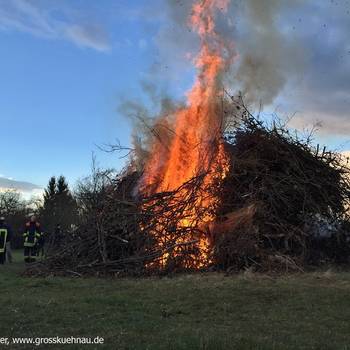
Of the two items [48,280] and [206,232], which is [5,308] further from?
[206,232]

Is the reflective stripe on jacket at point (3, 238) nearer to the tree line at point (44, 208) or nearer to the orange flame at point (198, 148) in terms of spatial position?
the orange flame at point (198, 148)

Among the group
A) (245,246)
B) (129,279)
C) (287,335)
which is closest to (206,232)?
(245,246)

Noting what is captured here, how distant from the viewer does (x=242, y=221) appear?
13117 millimetres

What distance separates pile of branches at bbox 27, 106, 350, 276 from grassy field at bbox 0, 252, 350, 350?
187cm

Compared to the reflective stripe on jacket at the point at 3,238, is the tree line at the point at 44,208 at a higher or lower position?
higher

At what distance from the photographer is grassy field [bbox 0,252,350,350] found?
5.85 metres

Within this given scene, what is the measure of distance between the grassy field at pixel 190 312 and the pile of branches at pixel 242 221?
187cm

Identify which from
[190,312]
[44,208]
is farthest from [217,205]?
[44,208]

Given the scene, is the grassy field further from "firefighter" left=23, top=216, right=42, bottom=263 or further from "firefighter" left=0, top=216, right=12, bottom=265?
"firefighter" left=23, top=216, right=42, bottom=263

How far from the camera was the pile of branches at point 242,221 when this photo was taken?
42.5 feet

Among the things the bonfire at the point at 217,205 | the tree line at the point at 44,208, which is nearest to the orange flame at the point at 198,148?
the bonfire at the point at 217,205

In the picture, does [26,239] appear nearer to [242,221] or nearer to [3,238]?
[3,238]

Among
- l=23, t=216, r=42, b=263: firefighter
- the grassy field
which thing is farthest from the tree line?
the grassy field

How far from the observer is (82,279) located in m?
12.0
